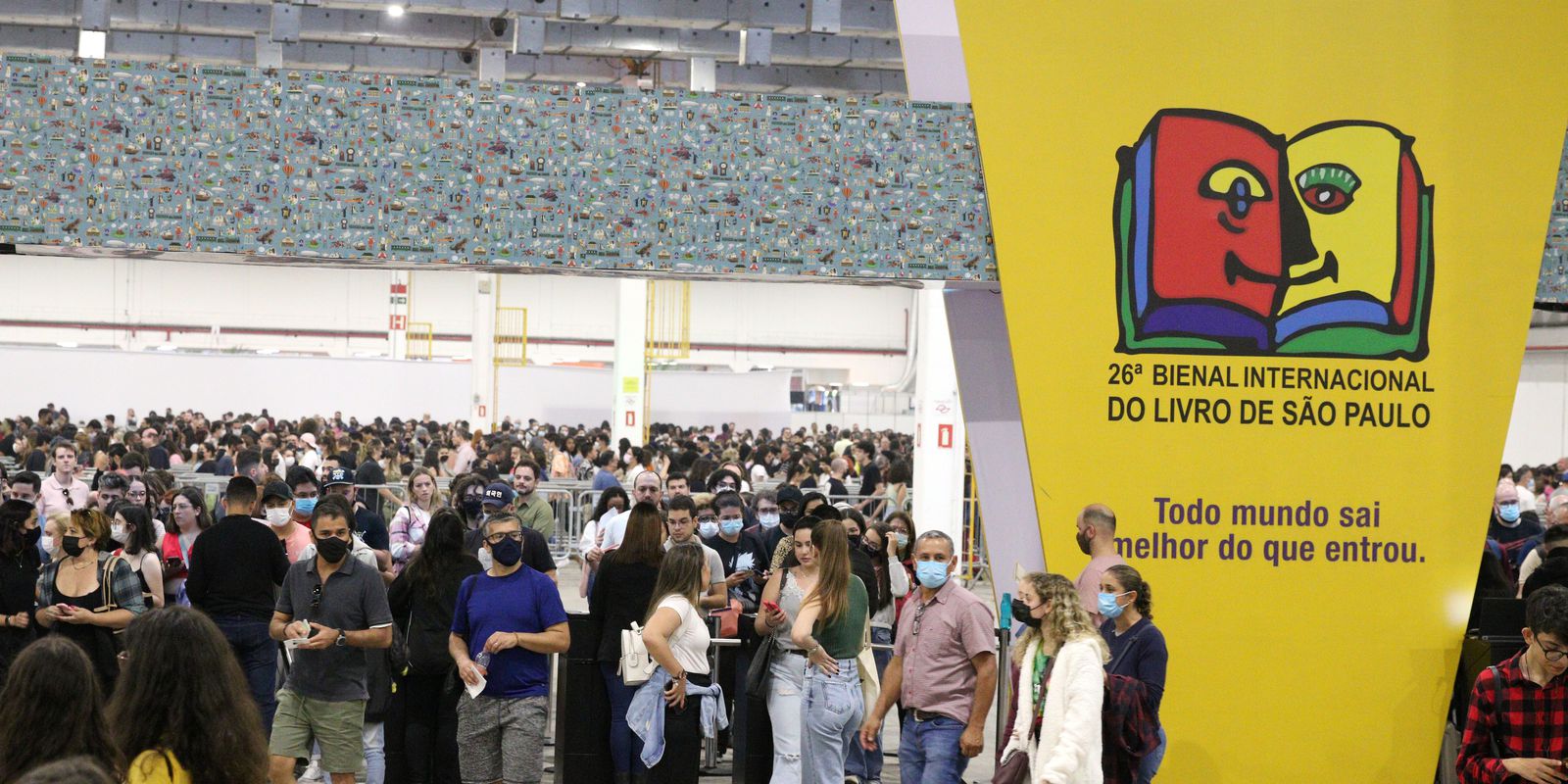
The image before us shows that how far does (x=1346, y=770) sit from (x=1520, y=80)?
3.48m

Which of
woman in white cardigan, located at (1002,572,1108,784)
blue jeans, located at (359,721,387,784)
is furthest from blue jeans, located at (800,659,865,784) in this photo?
blue jeans, located at (359,721,387,784)

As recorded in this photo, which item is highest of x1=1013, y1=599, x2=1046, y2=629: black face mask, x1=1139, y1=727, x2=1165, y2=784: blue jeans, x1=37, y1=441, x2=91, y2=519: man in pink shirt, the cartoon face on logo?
the cartoon face on logo

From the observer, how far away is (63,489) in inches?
440

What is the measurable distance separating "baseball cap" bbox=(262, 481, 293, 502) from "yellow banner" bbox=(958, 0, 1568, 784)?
3750mm

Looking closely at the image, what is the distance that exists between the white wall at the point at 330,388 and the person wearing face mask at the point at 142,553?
78.0 ft

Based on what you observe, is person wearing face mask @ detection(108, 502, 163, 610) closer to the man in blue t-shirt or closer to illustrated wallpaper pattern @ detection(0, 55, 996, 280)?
illustrated wallpaper pattern @ detection(0, 55, 996, 280)

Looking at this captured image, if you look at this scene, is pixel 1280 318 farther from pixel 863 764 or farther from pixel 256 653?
pixel 256 653

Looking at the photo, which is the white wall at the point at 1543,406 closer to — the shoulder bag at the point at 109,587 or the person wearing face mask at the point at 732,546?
the person wearing face mask at the point at 732,546

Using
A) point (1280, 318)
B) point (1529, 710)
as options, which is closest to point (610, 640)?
point (1280, 318)

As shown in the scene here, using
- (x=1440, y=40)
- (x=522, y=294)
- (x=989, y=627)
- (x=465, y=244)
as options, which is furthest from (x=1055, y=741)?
(x=522, y=294)

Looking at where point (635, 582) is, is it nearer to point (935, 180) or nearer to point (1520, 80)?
point (935, 180)

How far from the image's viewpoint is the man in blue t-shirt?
6352 mm

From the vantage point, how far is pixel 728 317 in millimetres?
39625

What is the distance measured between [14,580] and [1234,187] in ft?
19.4
